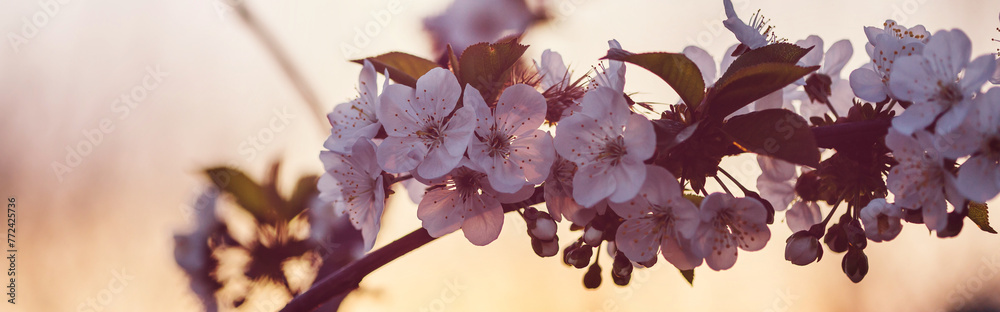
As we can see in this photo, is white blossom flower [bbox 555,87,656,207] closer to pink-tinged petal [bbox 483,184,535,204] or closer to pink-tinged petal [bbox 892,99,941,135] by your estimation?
pink-tinged petal [bbox 483,184,535,204]

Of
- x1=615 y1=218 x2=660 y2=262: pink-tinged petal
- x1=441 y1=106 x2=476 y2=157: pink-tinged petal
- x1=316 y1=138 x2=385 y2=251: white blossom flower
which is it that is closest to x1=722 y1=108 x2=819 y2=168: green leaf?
x1=615 y1=218 x2=660 y2=262: pink-tinged petal

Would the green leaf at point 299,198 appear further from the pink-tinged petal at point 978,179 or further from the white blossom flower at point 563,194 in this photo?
the pink-tinged petal at point 978,179

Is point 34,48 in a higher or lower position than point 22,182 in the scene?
higher

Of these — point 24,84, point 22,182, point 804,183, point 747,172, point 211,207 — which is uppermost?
point 24,84

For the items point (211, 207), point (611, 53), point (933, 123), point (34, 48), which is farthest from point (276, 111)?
point (933, 123)

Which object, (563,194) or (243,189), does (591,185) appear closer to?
(563,194)

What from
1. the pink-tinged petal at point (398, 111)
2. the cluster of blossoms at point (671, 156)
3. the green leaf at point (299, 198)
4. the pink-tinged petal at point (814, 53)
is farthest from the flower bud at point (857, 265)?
the green leaf at point (299, 198)

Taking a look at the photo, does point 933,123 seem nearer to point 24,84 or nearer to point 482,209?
point 482,209

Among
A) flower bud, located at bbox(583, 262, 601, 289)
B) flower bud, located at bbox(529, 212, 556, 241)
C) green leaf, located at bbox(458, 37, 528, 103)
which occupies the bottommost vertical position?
flower bud, located at bbox(583, 262, 601, 289)
